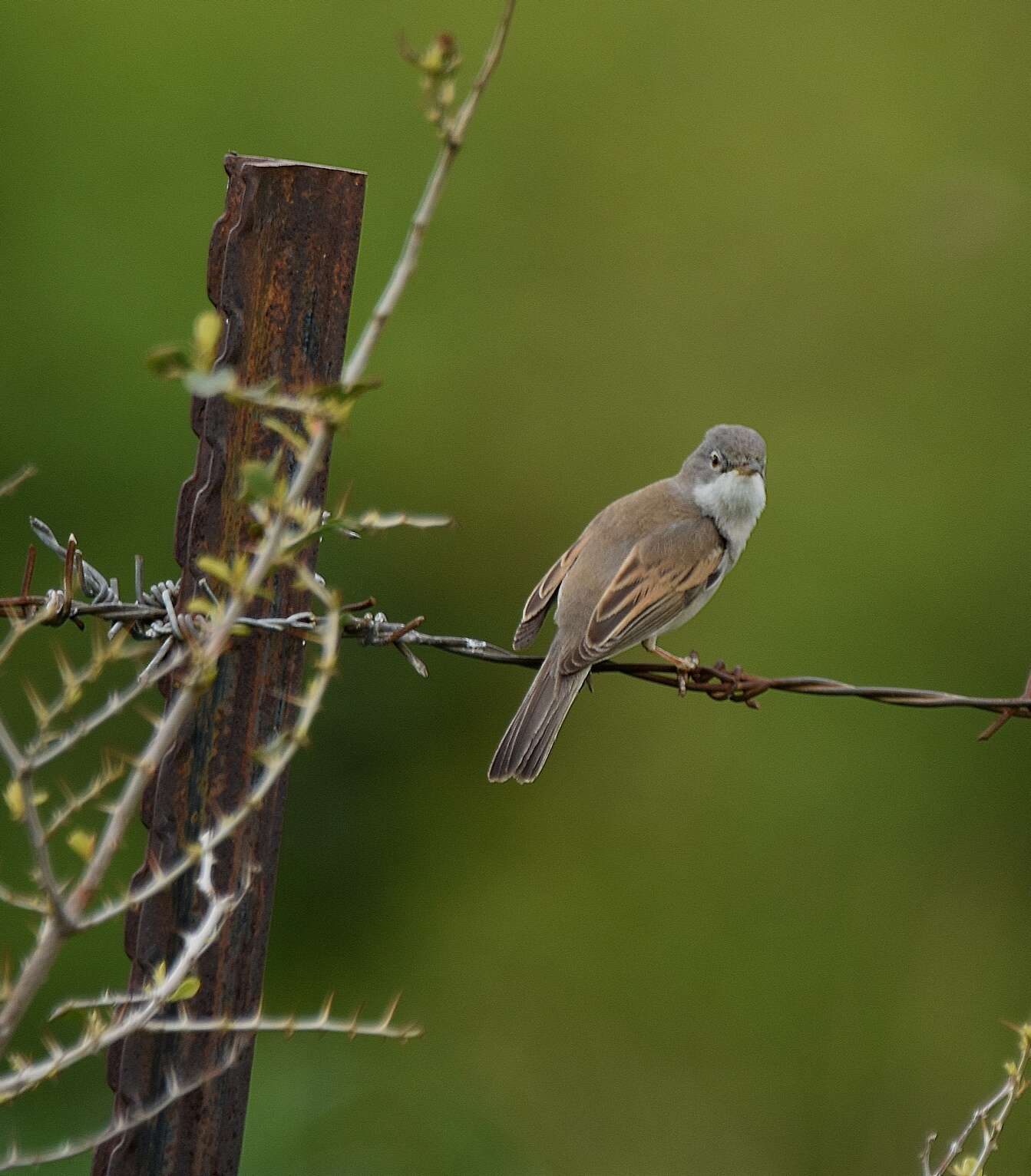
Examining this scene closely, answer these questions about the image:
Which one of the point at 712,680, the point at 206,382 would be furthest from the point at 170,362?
the point at 712,680

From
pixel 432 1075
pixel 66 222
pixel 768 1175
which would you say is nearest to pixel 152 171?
pixel 66 222

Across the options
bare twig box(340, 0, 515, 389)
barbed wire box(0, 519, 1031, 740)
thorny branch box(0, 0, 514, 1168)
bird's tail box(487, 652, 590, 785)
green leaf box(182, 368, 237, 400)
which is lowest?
bird's tail box(487, 652, 590, 785)

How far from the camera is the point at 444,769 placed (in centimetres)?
966

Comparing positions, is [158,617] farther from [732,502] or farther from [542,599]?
[732,502]

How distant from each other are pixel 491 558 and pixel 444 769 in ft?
4.55

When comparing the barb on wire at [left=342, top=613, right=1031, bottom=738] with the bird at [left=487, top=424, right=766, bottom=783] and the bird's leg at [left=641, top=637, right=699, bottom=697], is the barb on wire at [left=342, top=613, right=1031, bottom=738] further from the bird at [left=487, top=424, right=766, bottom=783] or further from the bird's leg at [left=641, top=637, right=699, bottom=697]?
the bird at [left=487, top=424, right=766, bottom=783]

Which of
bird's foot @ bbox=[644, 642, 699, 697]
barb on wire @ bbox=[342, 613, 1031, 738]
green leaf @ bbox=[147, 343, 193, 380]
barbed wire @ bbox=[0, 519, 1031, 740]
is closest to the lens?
green leaf @ bbox=[147, 343, 193, 380]

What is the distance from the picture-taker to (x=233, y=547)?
3.11 metres

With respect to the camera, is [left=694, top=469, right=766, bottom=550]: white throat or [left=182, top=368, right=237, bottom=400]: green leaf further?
[left=694, top=469, right=766, bottom=550]: white throat

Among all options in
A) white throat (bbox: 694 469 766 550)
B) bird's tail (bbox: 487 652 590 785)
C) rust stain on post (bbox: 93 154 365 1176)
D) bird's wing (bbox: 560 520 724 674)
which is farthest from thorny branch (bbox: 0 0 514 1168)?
white throat (bbox: 694 469 766 550)

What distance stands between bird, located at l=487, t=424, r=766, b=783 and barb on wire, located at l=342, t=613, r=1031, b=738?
621 millimetres

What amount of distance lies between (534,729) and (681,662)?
544 millimetres

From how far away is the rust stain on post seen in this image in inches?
122

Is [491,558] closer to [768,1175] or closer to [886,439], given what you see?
[886,439]
